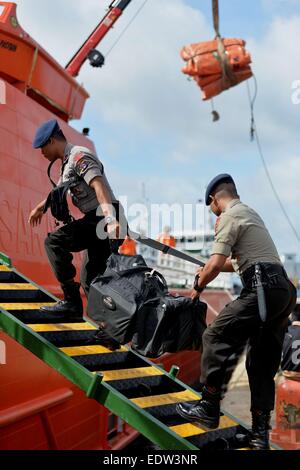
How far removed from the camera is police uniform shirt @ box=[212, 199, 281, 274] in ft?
10.6

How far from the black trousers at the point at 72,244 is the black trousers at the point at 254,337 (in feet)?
3.49

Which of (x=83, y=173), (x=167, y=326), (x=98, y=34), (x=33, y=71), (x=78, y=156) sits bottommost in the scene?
(x=167, y=326)

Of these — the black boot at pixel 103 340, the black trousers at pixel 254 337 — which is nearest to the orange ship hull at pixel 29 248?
the black boot at pixel 103 340

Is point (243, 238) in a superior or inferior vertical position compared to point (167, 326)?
superior

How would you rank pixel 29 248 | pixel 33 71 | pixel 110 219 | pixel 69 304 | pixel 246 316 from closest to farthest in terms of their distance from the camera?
pixel 246 316 → pixel 110 219 → pixel 69 304 → pixel 29 248 → pixel 33 71

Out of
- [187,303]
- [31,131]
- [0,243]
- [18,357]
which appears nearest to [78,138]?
[31,131]

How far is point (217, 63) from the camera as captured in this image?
7.00m

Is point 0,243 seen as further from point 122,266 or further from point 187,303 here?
point 187,303

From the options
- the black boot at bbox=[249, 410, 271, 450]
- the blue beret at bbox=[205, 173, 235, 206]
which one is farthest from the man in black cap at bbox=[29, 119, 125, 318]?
the black boot at bbox=[249, 410, 271, 450]

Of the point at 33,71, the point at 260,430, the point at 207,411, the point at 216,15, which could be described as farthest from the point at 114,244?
the point at 216,15

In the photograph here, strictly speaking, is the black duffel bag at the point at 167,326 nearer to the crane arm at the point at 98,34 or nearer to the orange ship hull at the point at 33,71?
the orange ship hull at the point at 33,71

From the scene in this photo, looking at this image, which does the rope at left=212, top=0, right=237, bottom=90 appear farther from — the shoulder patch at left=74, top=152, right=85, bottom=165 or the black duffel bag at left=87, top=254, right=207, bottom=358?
the black duffel bag at left=87, top=254, right=207, bottom=358

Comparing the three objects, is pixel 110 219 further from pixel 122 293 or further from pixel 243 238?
A: pixel 243 238

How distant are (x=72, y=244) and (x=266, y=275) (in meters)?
1.38
